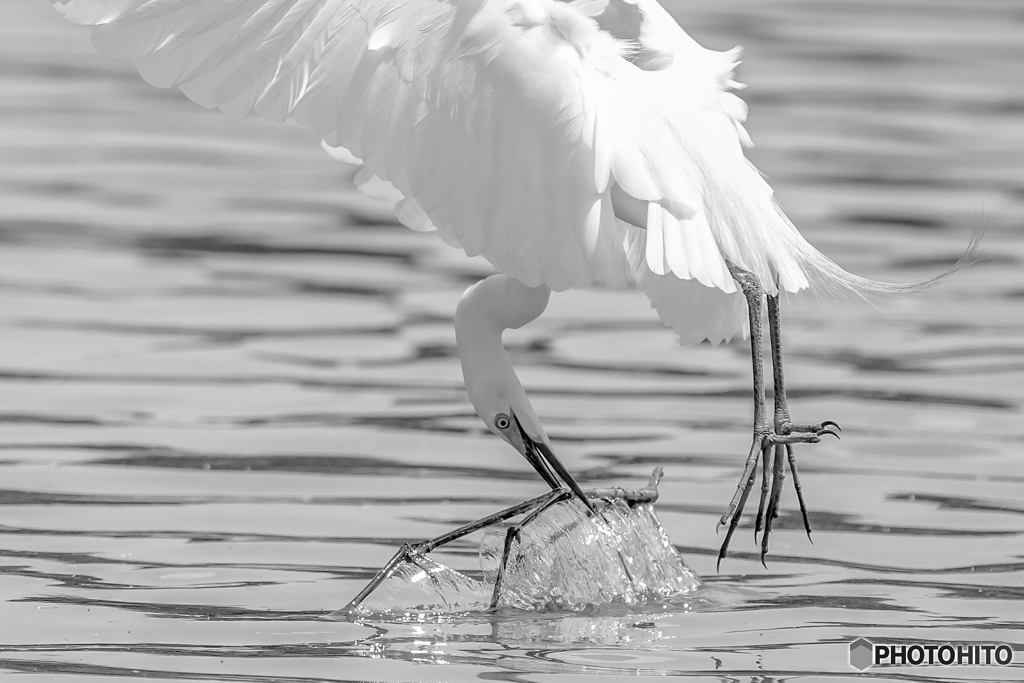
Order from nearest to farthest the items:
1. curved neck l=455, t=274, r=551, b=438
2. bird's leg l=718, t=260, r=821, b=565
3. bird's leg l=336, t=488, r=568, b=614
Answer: bird's leg l=718, t=260, r=821, b=565 < bird's leg l=336, t=488, r=568, b=614 < curved neck l=455, t=274, r=551, b=438

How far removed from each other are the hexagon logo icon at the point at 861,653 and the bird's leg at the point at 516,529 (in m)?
1.29

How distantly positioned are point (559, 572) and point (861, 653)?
126 centimetres

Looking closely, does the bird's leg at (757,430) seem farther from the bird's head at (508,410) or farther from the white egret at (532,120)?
the bird's head at (508,410)

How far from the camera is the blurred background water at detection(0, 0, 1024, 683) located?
6324 mm

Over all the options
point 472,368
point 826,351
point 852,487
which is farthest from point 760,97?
point 472,368

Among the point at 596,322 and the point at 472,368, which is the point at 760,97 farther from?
the point at 472,368

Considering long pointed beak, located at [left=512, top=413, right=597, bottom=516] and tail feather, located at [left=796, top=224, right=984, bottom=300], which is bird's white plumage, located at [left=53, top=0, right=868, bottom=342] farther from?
long pointed beak, located at [left=512, top=413, right=597, bottom=516]

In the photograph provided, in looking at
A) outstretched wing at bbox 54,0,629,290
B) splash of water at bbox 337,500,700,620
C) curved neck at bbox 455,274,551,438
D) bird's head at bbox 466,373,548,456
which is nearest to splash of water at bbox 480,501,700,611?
splash of water at bbox 337,500,700,620

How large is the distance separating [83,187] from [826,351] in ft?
19.7

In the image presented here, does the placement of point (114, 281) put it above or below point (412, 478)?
above

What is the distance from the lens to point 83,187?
1392 cm

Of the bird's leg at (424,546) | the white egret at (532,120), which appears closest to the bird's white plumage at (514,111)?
the white egret at (532,120)

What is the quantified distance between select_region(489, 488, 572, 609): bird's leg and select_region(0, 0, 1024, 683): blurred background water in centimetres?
14

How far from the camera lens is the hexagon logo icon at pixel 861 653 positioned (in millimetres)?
5977
